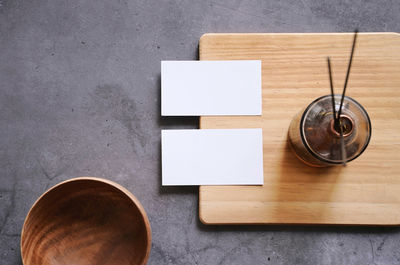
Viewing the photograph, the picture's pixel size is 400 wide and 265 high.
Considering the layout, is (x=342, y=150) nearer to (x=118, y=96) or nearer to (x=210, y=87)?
(x=210, y=87)

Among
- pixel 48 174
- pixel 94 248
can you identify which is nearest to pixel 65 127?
pixel 48 174

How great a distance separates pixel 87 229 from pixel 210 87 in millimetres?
316

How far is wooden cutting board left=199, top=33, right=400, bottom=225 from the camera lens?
18.2 inches

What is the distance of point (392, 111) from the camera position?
0.46m

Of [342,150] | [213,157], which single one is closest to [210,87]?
[213,157]

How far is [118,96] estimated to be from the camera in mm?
509

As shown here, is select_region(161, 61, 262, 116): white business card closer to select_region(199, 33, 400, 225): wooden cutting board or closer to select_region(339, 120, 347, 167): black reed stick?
select_region(199, 33, 400, 225): wooden cutting board

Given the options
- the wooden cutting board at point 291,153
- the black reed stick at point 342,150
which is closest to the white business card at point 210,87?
the wooden cutting board at point 291,153

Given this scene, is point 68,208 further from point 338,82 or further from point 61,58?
point 338,82

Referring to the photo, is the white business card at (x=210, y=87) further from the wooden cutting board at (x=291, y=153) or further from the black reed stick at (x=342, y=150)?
the black reed stick at (x=342, y=150)

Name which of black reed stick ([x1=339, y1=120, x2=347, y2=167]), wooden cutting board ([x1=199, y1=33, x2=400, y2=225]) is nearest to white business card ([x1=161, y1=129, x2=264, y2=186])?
wooden cutting board ([x1=199, y1=33, x2=400, y2=225])

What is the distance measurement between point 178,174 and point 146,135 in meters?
0.09

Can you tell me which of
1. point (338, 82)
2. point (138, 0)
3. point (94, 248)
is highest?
point (138, 0)

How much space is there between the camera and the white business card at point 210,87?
0.47 m
